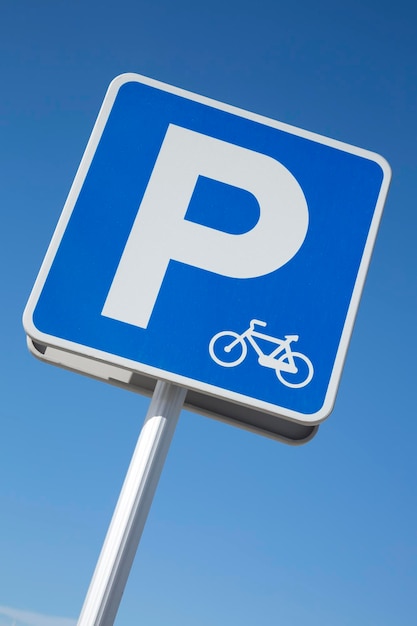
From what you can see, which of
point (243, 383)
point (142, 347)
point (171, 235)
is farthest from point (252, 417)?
point (171, 235)

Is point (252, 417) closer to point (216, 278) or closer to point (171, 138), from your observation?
point (216, 278)

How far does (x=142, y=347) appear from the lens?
1.22 meters

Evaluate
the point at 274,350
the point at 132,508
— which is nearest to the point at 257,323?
the point at 274,350

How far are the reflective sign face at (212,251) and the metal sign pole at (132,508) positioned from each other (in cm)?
6

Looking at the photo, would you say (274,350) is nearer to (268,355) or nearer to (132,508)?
(268,355)

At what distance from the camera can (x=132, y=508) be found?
1114mm

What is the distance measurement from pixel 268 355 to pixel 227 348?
0.23ft

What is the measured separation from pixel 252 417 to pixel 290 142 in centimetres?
58

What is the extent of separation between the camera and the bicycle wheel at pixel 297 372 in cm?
123

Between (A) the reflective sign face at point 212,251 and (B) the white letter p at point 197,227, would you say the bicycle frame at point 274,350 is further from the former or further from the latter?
(B) the white letter p at point 197,227

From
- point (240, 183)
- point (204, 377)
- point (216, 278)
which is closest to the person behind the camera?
point (204, 377)

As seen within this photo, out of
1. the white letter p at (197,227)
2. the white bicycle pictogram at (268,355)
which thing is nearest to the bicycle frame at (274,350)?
the white bicycle pictogram at (268,355)

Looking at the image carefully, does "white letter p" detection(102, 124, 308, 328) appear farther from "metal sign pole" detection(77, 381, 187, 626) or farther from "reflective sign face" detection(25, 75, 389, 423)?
"metal sign pole" detection(77, 381, 187, 626)

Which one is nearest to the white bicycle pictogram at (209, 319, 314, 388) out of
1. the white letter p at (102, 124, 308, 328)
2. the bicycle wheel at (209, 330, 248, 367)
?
the bicycle wheel at (209, 330, 248, 367)
